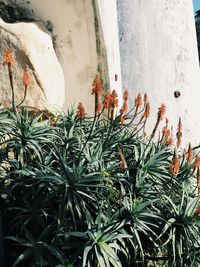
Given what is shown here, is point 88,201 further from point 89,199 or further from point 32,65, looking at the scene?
point 32,65

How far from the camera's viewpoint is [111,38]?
788cm

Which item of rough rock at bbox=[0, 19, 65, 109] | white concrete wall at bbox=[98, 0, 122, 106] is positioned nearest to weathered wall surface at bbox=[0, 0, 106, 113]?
white concrete wall at bbox=[98, 0, 122, 106]

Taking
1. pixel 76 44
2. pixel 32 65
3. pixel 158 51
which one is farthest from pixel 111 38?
pixel 32 65

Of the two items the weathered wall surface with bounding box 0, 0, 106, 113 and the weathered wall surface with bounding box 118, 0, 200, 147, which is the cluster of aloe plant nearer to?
the weathered wall surface with bounding box 0, 0, 106, 113

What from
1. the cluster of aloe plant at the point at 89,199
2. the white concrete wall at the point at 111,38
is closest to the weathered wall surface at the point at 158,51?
the white concrete wall at the point at 111,38

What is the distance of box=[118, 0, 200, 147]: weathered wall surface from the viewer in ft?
30.1

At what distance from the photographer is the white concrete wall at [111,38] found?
297 inches

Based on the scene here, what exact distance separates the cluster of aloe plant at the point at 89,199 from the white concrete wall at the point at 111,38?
213cm

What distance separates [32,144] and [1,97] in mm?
1378

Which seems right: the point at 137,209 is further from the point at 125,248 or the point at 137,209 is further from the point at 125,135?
the point at 125,135

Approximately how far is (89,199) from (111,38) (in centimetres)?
346

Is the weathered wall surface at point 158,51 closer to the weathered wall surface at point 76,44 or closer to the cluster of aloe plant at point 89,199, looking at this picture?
the weathered wall surface at point 76,44

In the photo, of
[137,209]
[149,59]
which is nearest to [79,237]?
[137,209]

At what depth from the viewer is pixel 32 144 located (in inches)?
199
